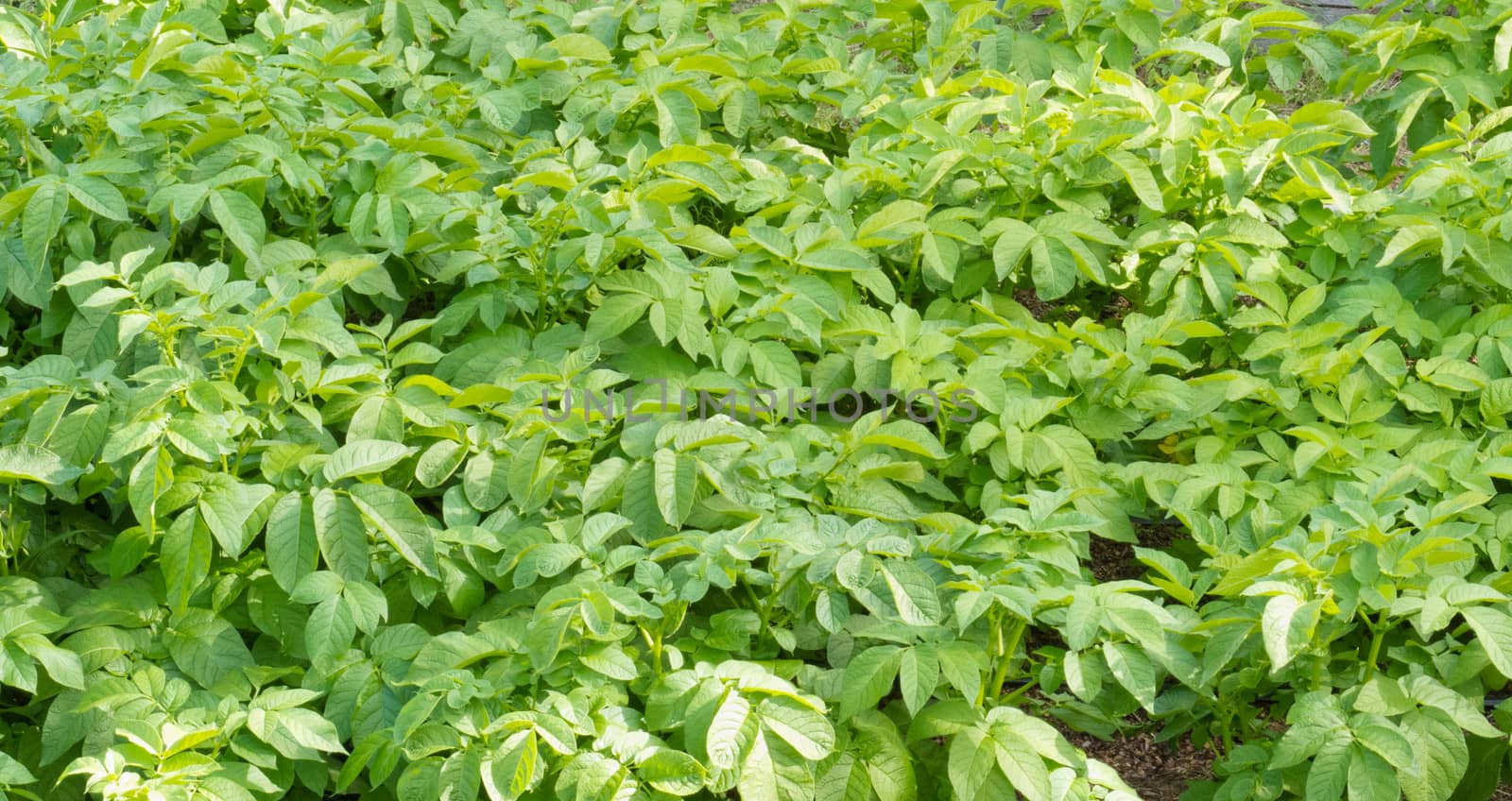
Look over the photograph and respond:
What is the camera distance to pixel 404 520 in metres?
2.14

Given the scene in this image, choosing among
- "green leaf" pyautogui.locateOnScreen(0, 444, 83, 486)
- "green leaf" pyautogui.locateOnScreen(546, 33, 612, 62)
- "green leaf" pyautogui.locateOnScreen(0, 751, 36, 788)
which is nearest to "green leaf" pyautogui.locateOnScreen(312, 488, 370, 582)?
"green leaf" pyautogui.locateOnScreen(0, 444, 83, 486)

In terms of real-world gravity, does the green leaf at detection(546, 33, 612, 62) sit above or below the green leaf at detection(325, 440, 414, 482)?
above

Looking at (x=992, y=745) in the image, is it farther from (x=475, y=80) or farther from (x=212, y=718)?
(x=475, y=80)

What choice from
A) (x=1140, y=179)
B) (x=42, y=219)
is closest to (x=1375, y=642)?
(x=1140, y=179)

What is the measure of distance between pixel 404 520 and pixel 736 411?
65 centimetres

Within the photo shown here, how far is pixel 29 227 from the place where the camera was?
2482mm

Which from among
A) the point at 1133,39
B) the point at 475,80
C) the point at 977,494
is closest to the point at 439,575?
the point at 977,494

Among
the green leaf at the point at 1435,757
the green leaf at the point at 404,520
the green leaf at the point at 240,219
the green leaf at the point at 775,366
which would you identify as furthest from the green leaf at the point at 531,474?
the green leaf at the point at 1435,757

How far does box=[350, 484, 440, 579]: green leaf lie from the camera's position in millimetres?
2125

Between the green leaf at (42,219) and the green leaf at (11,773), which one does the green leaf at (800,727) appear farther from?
the green leaf at (42,219)

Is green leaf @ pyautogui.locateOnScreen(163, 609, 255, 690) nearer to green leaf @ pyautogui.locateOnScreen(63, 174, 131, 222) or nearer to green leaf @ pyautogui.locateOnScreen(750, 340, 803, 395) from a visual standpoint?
green leaf @ pyautogui.locateOnScreen(63, 174, 131, 222)

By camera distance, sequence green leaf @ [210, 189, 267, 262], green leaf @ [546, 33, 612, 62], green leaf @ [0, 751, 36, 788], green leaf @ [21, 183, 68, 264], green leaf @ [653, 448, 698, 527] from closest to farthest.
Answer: green leaf @ [0, 751, 36, 788], green leaf @ [653, 448, 698, 527], green leaf @ [21, 183, 68, 264], green leaf @ [210, 189, 267, 262], green leaf @ [546, 33, 612, 62]

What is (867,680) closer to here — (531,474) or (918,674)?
(918,674)

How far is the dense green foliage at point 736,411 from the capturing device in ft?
6.64
